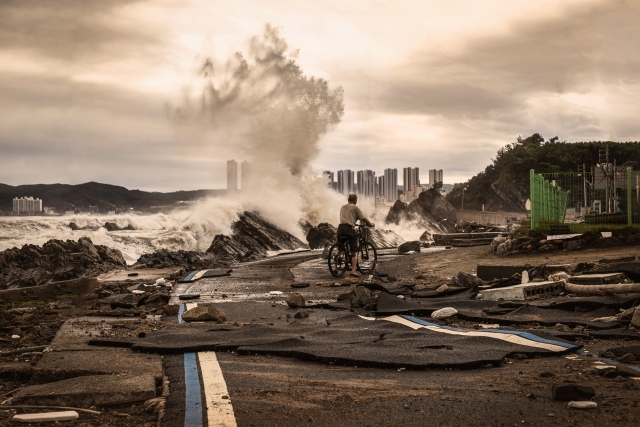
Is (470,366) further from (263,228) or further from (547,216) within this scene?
(263,228)

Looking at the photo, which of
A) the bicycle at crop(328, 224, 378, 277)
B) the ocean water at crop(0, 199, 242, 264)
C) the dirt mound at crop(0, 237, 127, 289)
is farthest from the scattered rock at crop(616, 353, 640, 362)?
the ocean water at crop(0, 199, 242, 264)

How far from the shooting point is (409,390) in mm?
4895

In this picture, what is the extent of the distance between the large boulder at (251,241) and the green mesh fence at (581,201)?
1081 cm

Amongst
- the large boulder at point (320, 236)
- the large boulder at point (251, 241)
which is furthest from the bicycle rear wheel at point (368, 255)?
the large boulder at point (320, 236)

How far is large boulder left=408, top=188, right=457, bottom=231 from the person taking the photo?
58475 mm

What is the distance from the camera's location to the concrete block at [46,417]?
425 centimetres

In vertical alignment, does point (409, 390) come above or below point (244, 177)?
below

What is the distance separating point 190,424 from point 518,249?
1745 cm

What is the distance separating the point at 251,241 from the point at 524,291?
22.9 m

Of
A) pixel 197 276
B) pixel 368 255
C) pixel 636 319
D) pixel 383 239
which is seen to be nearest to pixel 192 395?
pixel 636 319

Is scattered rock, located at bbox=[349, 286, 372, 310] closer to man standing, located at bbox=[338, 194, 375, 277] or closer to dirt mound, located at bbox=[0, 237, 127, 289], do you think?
man standing, located at bbox=[338, 194, 375, 277]

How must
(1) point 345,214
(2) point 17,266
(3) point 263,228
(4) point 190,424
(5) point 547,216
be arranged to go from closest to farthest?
(4) point 190,424, (1) point 345,214, (5) point 547,216, (2) point 17,266, (3) point 263,228

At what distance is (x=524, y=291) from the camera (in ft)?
34.8

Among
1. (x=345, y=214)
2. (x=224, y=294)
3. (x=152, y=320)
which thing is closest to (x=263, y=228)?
(x=345, y=214)
